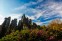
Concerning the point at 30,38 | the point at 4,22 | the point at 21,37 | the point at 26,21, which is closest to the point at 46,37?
the point at 30,38

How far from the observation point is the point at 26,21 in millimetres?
37750

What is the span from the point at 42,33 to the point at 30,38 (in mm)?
2215

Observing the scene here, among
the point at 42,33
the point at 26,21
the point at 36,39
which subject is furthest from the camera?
the point at 26,21

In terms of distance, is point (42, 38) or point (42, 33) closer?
point (42, 38)

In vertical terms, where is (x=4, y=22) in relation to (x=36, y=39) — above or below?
above

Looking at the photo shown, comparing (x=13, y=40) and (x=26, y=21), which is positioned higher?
(x=26, y=21)

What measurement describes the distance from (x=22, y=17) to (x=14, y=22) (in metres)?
2.36

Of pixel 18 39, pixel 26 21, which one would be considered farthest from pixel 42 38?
pixel 26 21

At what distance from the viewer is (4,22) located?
129ft

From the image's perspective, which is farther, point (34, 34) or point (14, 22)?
point (14, 22)

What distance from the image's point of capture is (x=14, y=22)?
3866cm

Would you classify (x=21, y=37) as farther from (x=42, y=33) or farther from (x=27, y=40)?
(x=42, y=33)

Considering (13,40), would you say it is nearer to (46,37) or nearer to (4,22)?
(46,37)

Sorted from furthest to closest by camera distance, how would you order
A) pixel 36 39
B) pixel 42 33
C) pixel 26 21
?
pixel 26 21 → pixel 42 33 → pixel 36 39
